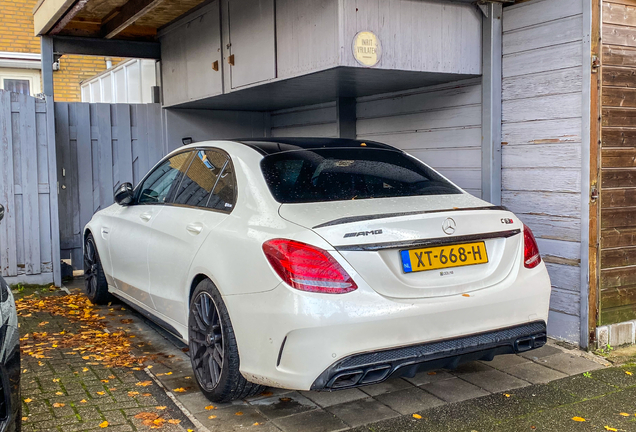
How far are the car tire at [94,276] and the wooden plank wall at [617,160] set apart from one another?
434 centimetres

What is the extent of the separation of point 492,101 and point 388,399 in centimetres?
263

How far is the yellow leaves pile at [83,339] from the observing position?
464cm

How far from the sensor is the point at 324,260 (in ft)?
10.0

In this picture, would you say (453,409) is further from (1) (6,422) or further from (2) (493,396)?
(1) (6,422)

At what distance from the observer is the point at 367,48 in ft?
15.6

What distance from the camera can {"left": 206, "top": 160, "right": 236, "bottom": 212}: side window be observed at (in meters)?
3.81

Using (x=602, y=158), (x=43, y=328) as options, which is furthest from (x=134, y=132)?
(x=602, y=158)

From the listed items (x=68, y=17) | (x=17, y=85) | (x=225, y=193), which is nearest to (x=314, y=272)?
(x=225, y=193)

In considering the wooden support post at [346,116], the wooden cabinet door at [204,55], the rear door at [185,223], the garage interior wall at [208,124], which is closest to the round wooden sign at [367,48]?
the rear door at [185,223]

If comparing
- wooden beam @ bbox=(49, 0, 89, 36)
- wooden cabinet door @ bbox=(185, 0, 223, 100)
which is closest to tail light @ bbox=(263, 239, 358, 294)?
wooden cabinet door @ bbox=(185, 0, 223, 100)

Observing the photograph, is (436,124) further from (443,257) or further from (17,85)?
(17,85)

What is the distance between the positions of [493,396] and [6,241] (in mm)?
5534

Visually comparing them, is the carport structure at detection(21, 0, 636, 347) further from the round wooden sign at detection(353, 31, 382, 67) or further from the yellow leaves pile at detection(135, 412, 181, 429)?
the yellow leaves pile at detection(135, 412, 181, 429)

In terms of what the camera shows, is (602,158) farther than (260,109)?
No
